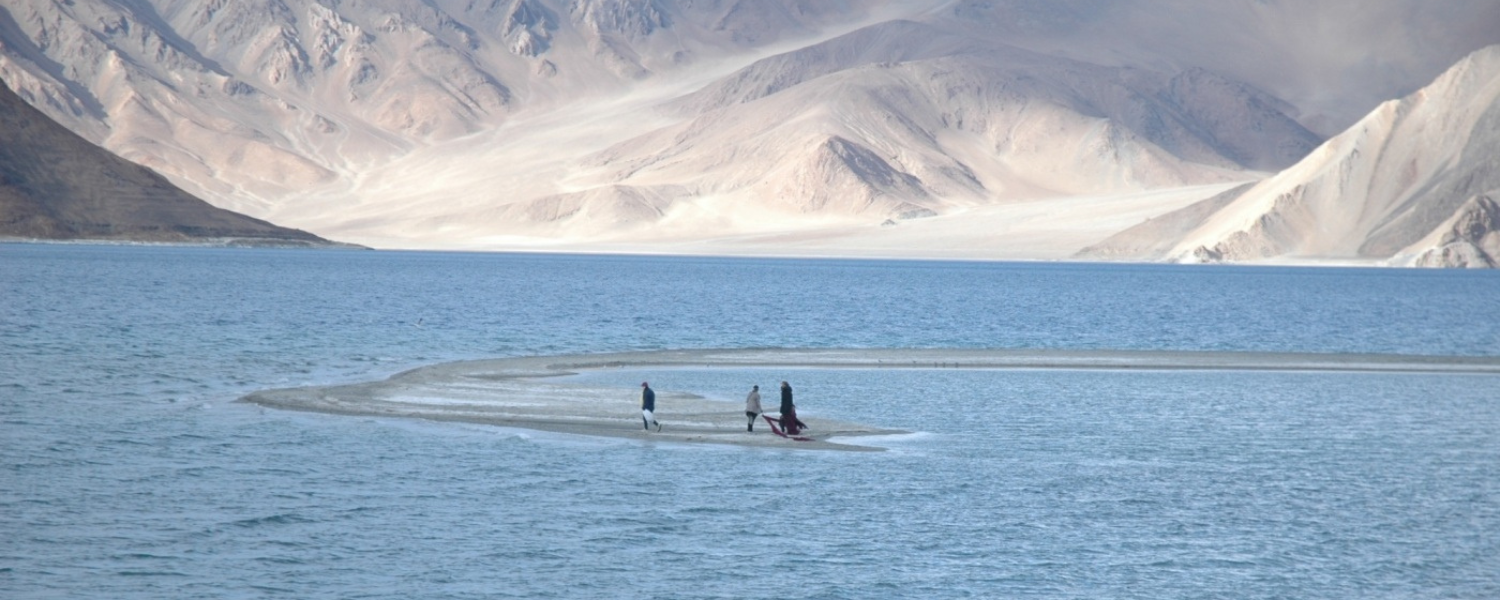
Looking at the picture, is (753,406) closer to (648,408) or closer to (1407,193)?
(648,408)

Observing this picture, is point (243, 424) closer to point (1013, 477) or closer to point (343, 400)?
point (343, 400)

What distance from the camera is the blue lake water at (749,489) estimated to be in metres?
22.3

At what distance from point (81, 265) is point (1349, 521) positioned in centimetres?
11794

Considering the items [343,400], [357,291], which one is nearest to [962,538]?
[343,400]

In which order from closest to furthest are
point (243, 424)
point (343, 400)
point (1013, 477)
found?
point (1013, 477) → point (243, 424) → point (343, 400)

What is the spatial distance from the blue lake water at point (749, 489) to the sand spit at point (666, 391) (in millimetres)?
1198

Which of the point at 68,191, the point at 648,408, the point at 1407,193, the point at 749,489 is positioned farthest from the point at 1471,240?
the point at 749,489

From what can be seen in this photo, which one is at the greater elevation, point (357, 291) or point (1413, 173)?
point (1413, 173)

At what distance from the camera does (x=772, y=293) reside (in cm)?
11400

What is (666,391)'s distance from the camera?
43781 millimetres

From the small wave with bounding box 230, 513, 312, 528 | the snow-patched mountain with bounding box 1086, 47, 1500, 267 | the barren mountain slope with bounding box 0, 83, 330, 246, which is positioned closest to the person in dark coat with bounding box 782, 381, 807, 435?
the small wave with bounding box 230, 513, 312, 528

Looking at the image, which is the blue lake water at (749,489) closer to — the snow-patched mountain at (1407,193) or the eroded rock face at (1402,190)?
the snow-patched mountain at (1407,193)

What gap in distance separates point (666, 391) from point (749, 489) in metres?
15.6

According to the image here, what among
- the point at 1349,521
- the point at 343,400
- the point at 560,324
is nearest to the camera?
the point at 1349,521
